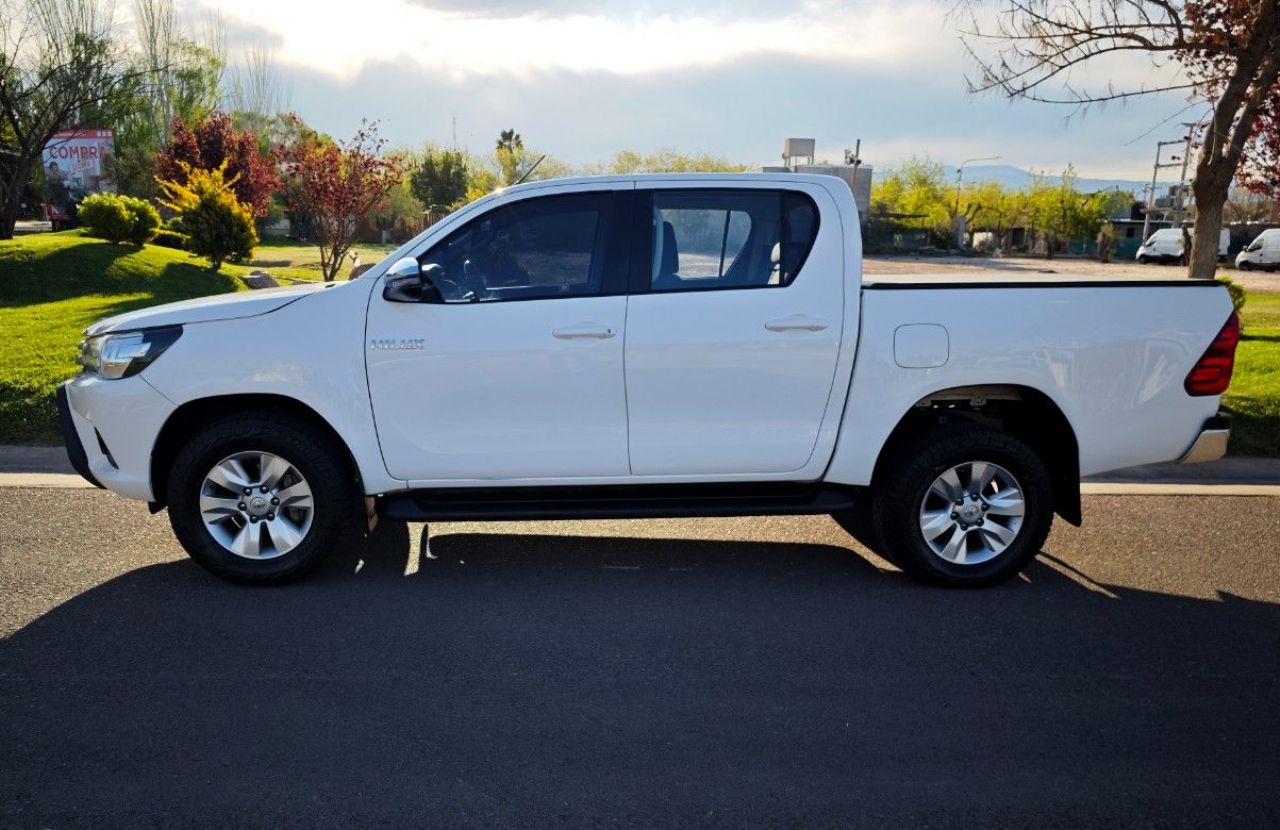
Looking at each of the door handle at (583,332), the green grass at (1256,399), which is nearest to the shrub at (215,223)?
the door handle at (583,332)

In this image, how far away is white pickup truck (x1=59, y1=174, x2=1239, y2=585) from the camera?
5.27 meters

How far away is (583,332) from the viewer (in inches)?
207

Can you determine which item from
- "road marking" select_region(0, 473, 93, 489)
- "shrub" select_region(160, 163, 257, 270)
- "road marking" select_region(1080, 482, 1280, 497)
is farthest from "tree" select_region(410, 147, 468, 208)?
"road marking" select_region(1080, 482, 1280, 497)

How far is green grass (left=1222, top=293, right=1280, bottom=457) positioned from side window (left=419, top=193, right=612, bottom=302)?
19.6ft

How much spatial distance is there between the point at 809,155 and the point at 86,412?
133 ft

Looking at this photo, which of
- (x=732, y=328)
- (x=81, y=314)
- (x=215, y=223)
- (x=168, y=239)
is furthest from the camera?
(x=168, y=239)

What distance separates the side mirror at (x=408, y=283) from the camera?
5.21 m

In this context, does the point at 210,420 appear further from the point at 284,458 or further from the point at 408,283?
the point at 408,283

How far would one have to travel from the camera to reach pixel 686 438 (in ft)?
17.7

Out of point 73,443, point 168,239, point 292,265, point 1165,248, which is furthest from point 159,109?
point 73,443

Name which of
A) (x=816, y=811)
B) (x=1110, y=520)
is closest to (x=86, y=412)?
(x=816, y=811)

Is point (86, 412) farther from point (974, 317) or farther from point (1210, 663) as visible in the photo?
point (1210, 663)

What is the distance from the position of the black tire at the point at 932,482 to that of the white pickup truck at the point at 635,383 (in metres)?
0.01

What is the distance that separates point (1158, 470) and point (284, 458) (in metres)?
6.47
